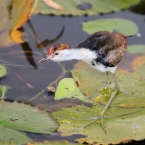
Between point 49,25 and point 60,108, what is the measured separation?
1.23m

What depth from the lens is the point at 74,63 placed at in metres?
3.49

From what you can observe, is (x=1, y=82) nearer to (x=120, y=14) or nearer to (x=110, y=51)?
(x=110, y=51)

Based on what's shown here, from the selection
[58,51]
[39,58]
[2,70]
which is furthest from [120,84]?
[2,70]

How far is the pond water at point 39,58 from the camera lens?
308 cm

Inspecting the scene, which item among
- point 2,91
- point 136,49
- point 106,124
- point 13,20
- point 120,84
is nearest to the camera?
point 106,124

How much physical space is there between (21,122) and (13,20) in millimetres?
1354

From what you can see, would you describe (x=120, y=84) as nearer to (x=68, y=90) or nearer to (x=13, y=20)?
(x=68, y=90)

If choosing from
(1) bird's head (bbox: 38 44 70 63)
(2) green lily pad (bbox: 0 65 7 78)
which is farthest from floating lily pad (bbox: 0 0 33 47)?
(1) bird's head (bbox: 38 44 70 63)

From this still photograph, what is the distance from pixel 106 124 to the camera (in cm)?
269

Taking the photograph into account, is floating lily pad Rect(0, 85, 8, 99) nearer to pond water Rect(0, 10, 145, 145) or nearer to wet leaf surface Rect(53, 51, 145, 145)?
pond water Rect(0, 10, 145, 145)

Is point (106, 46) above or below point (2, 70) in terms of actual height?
above

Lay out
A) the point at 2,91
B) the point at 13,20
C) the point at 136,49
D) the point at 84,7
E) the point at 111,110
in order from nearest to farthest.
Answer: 1. the point at 111,110
2. the point at 2,91
3. the point at 136,49
4. the point at 13,20
5. the point at 84,7

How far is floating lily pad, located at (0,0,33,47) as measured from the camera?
358cm

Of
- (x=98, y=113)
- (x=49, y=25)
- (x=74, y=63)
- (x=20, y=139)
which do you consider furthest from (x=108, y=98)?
(x=49, y=25)
